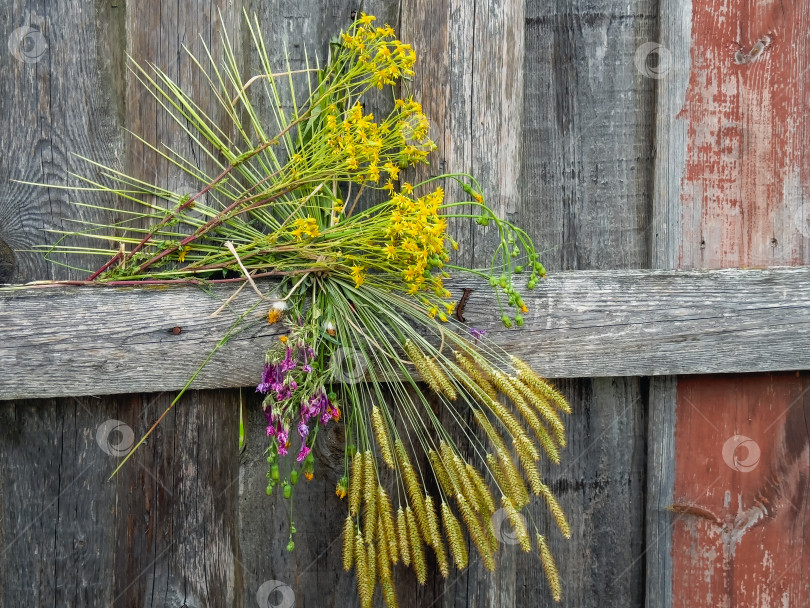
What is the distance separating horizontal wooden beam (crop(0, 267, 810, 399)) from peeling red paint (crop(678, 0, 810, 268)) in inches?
5.8

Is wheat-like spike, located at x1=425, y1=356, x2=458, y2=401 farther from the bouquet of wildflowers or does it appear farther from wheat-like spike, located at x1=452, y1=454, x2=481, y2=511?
wheat-like spike, located at x1=452, y1=454, x2=481, y2=511

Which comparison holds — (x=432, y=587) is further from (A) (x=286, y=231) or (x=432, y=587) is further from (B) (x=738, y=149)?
(B) (x=738, y=149)

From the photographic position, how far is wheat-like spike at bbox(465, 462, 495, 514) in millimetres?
1319

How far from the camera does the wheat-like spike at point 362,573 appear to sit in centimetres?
131

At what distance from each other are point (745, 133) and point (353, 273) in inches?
44.2

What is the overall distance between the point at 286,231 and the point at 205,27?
0.58 meters

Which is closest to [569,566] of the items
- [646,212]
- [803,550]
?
[803,550]

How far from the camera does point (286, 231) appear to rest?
1.41 m

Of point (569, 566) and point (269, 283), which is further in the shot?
point (569, 566)

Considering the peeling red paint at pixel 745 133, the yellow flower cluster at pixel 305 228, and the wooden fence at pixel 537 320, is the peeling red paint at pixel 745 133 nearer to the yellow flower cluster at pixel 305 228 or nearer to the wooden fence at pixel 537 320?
the wooden fence at pixel 537 320

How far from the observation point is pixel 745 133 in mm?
1615

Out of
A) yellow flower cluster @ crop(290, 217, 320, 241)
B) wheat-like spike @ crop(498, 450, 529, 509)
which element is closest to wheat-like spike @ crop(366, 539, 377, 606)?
wheat-like spike @ crop(498, 450, 529, 509)

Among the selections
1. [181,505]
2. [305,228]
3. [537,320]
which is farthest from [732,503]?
[181,505]

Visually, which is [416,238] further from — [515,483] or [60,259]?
[60,259]
